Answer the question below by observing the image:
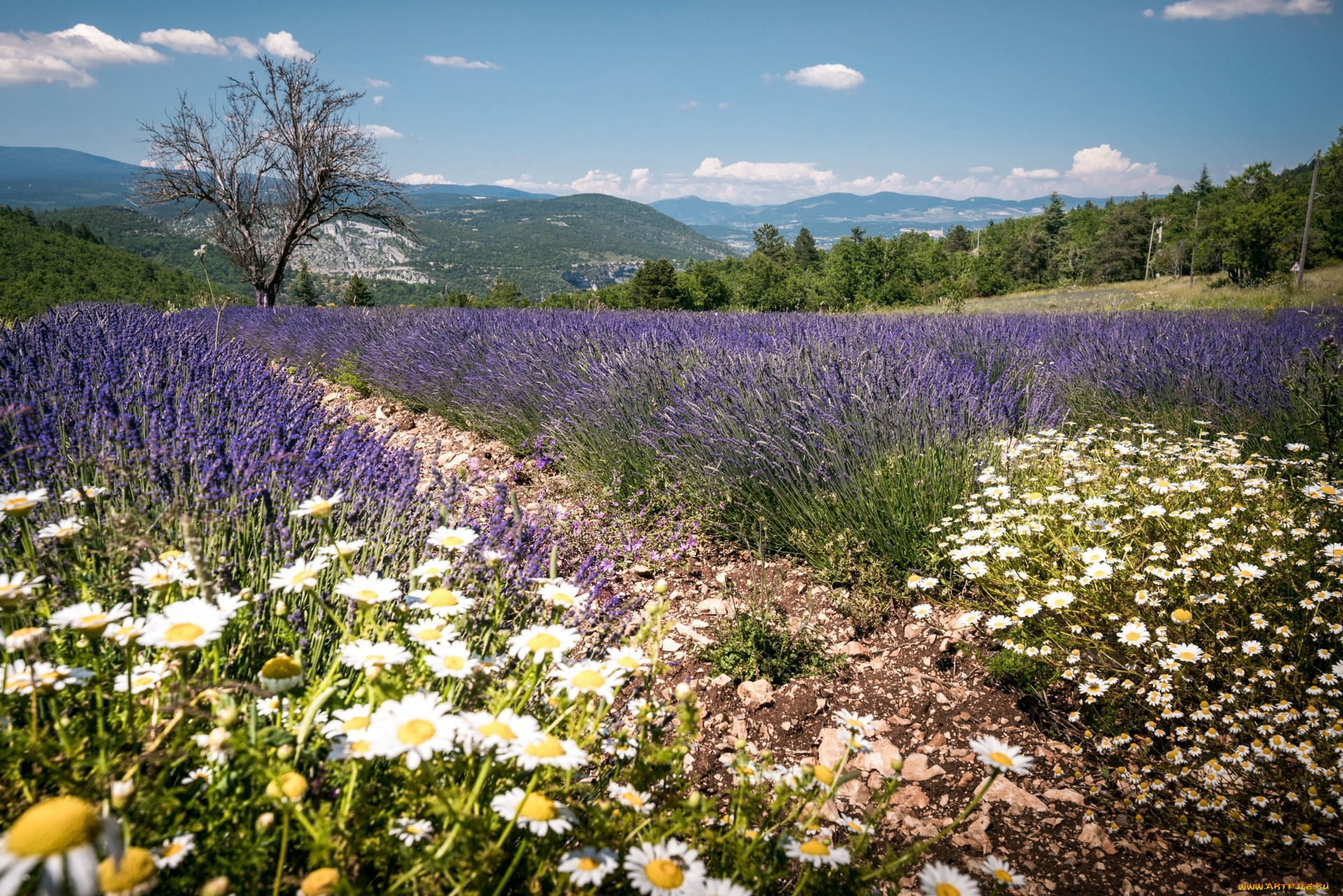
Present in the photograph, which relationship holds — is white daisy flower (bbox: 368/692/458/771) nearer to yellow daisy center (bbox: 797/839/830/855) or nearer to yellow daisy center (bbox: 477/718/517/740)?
yellow daisy center (bbox: 477/718/517/740)

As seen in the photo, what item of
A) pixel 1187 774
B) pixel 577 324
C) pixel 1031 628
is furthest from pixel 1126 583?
pixel 577 324

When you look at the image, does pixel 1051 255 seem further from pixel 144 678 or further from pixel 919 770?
pixel 144 678

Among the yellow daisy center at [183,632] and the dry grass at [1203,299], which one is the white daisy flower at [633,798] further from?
the dry grass at [1203,299]

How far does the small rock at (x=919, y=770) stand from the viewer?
197 cm

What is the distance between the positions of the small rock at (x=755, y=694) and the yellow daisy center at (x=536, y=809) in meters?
1.54

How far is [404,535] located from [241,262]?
22.7 meters

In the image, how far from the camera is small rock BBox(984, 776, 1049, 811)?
184 centimetres

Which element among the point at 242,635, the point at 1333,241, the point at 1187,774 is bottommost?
the point at 1187,774

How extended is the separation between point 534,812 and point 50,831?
0.52 metres

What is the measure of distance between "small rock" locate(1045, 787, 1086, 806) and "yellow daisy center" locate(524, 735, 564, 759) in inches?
67.0

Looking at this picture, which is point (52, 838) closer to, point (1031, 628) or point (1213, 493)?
point (1031, 628)

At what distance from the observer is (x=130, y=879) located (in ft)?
1.94

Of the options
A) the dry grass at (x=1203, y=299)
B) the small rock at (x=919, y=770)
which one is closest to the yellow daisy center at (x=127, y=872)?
the small rock at (x=919, y=770)

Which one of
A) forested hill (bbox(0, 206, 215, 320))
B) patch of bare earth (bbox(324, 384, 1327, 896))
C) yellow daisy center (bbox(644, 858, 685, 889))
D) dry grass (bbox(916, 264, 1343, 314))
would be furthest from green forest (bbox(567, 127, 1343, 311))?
forested hill (bbox(0, 206, 215, 320))
